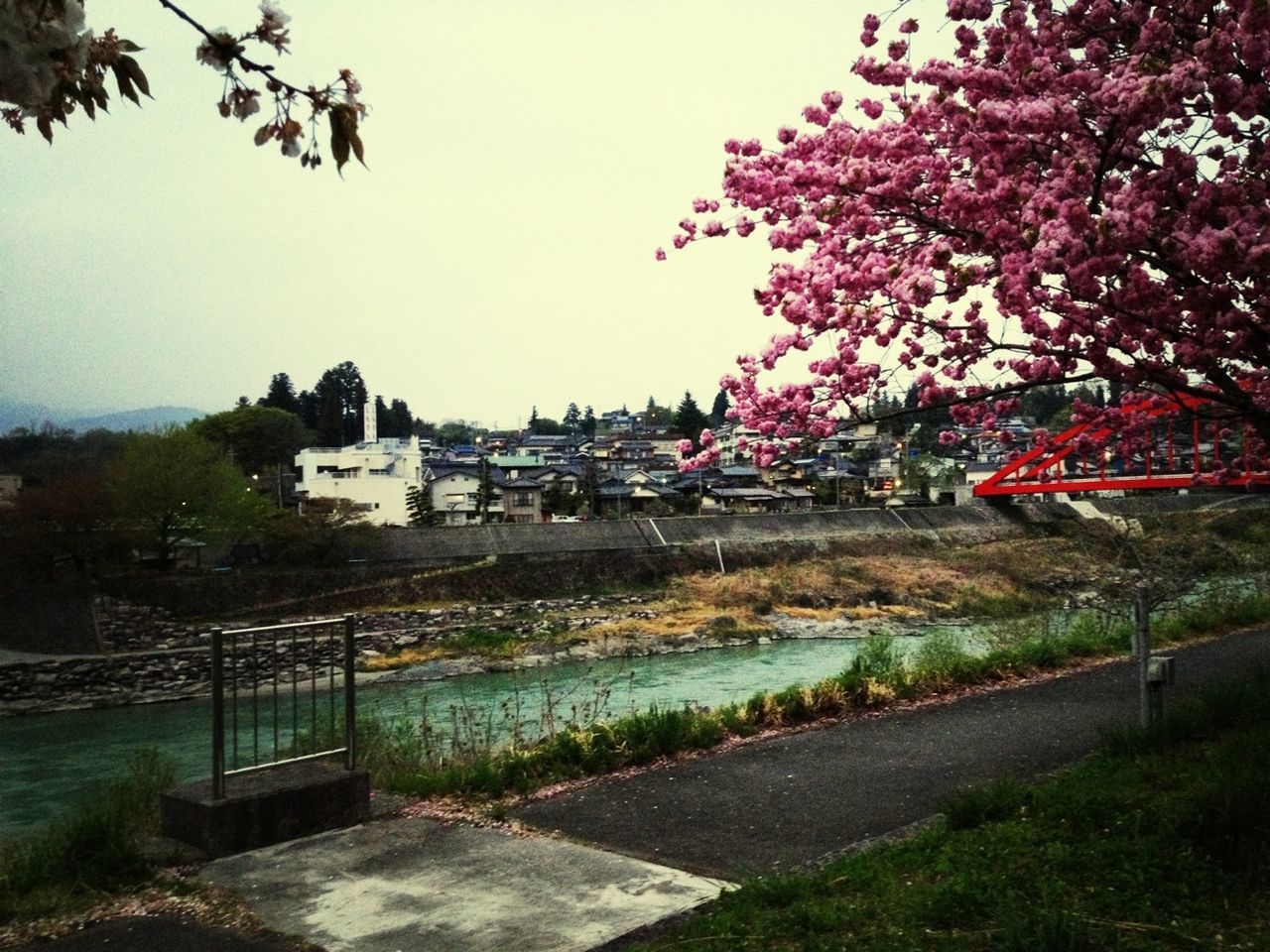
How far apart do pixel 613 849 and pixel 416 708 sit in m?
14.8

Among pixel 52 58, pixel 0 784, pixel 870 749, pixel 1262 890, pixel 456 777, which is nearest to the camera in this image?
pixel 52 58

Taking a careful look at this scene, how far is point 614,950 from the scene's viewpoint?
12.6 ft

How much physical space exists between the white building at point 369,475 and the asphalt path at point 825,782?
4268 cm

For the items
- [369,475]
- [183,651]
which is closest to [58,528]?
[183,651]

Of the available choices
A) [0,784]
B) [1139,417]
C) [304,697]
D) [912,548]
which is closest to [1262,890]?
[1139,417]

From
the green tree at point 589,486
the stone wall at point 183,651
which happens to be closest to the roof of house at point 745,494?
the green tree at point 589,486

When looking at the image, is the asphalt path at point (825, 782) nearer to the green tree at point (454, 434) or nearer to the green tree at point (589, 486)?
the green tree at point (589, 486)

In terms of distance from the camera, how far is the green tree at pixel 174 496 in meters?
34.6

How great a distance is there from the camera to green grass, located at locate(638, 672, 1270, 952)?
349cm

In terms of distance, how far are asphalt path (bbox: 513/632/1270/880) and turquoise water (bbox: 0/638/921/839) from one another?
568 cm

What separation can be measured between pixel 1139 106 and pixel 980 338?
68.6 inches

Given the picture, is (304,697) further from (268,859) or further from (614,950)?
(614,950)

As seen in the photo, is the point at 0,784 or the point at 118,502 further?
the point at 118,502

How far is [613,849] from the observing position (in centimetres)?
511
